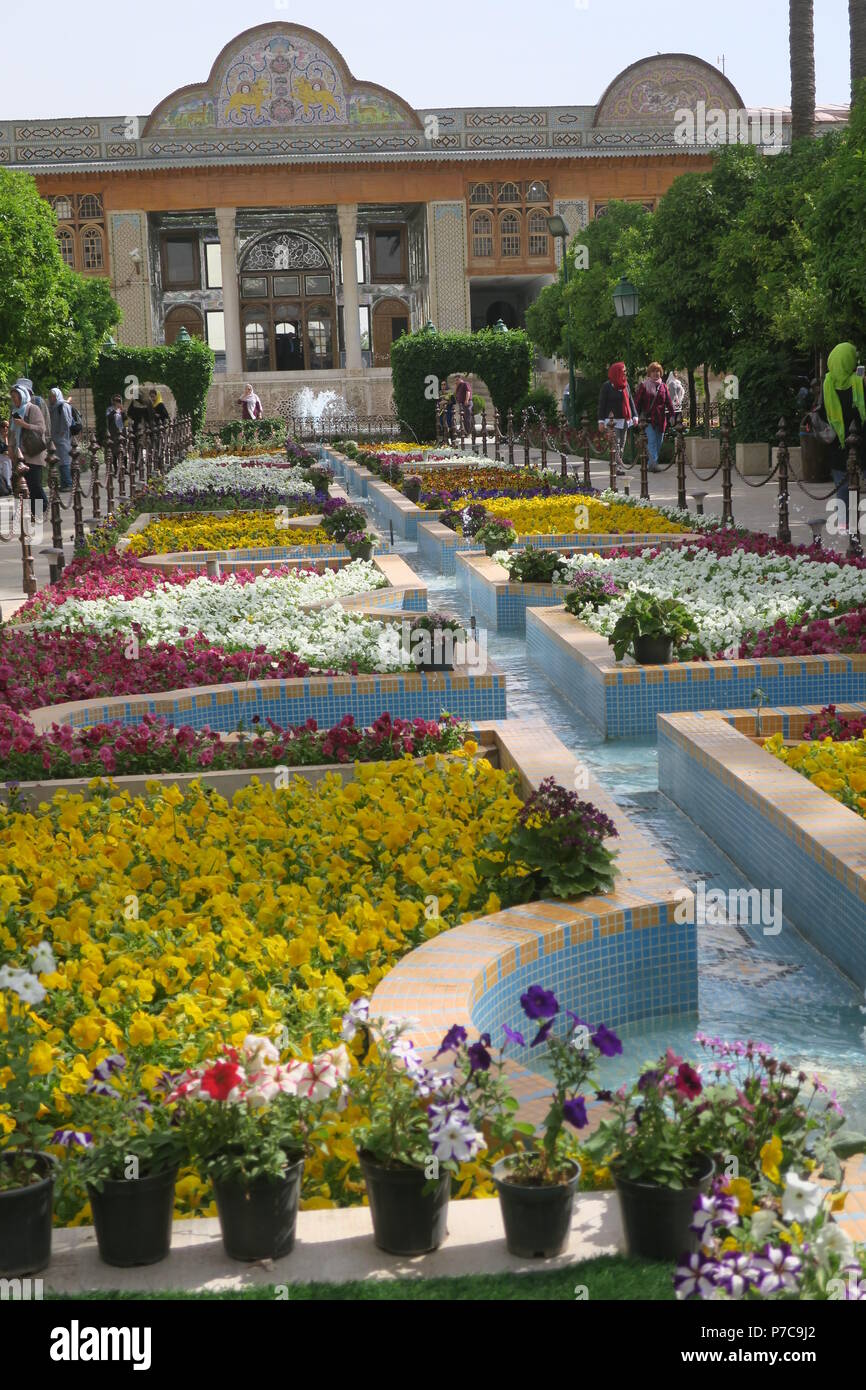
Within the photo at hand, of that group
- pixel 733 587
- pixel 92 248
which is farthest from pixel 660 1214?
pixel 92 248

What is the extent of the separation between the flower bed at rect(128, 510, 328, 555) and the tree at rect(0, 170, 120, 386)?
961 centimetres

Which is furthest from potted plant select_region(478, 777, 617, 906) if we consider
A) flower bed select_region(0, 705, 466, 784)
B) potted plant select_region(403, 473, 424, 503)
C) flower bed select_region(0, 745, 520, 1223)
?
potted plant select_region(403, 473, 424, 503)

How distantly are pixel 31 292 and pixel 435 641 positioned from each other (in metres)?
18.8

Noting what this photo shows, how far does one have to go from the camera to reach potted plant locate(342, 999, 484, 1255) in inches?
109

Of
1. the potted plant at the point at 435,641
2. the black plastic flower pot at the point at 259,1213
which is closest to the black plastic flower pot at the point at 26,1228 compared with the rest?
the black plastic flower pot at the point at 259,1213

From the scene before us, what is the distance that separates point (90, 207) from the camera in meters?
43.4

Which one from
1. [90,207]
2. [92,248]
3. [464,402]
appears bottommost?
[464,402]

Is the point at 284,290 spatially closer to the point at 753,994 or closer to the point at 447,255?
the point at 447,255

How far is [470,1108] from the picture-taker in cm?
293

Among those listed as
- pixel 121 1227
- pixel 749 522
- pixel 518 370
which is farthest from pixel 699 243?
pixel 121 1227

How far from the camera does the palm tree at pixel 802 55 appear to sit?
22531 millimetres

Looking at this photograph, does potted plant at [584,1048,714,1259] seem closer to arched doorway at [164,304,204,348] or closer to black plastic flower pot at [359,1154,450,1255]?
black plastic flower pot at [359,1154,450,1255]
